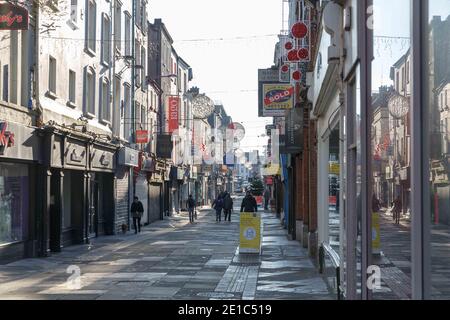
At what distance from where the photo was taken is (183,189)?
5803cm

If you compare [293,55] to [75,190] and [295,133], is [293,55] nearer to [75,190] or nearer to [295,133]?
[295,133]

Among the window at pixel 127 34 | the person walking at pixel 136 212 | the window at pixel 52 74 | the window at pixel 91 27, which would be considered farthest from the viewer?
the window at pixel 127 34

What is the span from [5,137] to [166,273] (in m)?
5.37

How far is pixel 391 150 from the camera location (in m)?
4.93

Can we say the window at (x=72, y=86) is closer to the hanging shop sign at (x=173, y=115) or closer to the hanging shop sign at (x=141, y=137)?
the hanging shop sign at (x=141, y=137)

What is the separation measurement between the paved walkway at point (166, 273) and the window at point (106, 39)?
825cm

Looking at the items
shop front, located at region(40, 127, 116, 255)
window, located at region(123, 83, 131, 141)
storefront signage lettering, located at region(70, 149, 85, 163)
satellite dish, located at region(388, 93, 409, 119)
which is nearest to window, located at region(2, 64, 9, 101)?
shop front, located at region(40, 127, 116, 255)

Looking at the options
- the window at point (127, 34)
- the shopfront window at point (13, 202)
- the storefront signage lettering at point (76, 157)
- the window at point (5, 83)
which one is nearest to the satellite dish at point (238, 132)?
the window at point (127, 34)

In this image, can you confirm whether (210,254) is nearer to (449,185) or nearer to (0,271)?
(0,271)

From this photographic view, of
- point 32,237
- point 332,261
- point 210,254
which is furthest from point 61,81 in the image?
point 332,261

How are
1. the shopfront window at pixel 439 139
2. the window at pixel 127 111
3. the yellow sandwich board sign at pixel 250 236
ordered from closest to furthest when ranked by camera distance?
the shopfront window at pixel 439 139 < the yellow sandwich board sign at pixel 250 236 < the window at pixel 127 111

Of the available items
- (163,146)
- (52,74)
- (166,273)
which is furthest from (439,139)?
(163,146)

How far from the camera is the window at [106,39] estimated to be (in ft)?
89.8
